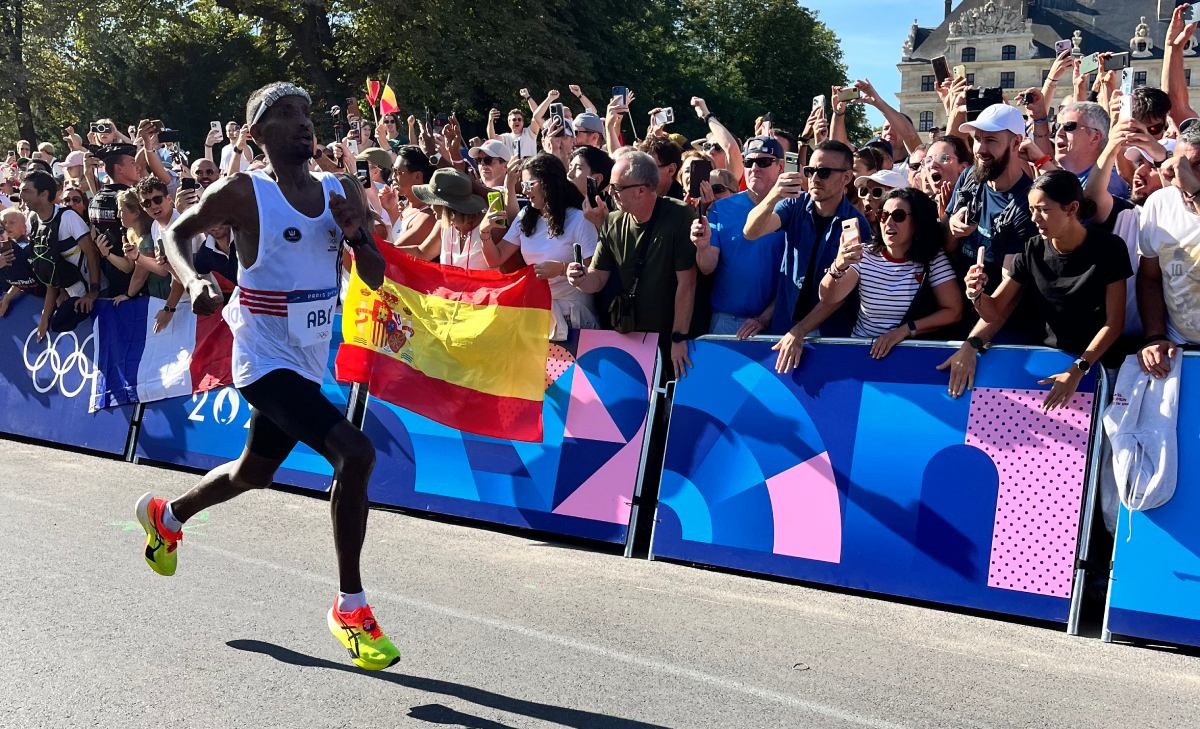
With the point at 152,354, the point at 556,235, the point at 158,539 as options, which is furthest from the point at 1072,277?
the point at 152,354

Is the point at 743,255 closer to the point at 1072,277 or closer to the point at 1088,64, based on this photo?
the point at 1072,277

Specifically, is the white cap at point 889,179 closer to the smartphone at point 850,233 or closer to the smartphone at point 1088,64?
the smartphone at point 850,233

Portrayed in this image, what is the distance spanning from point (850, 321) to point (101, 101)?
38.0 meters

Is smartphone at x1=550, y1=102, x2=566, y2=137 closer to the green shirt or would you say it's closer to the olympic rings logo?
the green shirt

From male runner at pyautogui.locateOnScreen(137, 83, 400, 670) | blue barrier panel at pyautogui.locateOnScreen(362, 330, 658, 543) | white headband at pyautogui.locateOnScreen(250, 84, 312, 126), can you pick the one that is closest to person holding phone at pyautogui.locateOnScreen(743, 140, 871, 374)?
blue barrier panel at pyautogui.locateOnScreen(362, 330, 658, 543)

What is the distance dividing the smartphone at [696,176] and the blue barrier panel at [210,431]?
9.18ft

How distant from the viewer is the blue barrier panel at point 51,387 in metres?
10.1

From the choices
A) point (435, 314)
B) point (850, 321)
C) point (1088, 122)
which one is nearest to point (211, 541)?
point (435, 314)

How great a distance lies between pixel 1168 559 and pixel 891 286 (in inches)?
76.0

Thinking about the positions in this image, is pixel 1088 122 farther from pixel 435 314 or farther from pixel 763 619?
pixel 435 314

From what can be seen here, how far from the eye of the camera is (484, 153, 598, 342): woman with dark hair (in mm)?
7664

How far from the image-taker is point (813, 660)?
4.96m

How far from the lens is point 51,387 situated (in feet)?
34.7

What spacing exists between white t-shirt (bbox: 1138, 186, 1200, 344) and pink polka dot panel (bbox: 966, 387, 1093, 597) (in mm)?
535
